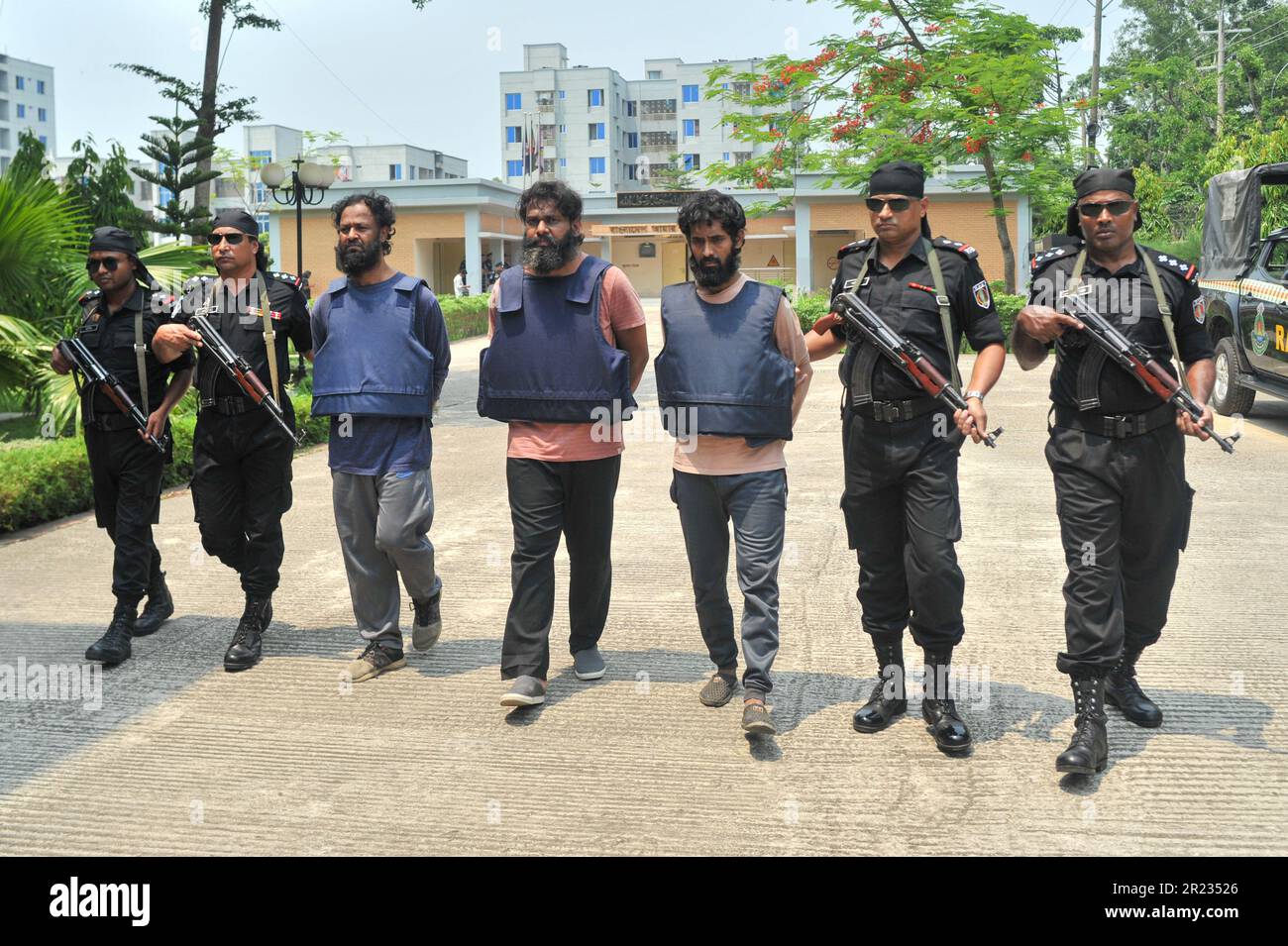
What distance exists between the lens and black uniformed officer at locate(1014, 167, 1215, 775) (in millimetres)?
4156

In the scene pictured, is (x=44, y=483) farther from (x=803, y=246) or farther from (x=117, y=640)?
(x=803, y=246)

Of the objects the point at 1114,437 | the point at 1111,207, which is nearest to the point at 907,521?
the point at 1114,437

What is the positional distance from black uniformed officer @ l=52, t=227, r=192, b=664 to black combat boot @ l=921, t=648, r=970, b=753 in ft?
11.2

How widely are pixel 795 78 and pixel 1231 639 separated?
19858mm

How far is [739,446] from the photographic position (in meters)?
4.54

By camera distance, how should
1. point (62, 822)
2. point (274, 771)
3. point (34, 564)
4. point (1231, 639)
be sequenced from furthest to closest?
point (34, 564)
point (1231, 639)
point (274, 771)
point (62, 822)

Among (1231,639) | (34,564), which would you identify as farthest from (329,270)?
(1231,639)

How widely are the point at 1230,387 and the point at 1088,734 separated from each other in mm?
9716

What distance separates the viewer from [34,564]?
750 centimetres

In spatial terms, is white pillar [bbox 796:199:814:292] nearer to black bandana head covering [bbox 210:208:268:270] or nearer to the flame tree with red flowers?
the flame tree with red flowers

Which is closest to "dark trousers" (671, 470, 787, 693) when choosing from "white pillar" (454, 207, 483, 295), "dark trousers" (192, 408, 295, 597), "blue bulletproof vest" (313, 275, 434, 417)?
"blue bulletproof vest" (313, 275, 434, 417)
